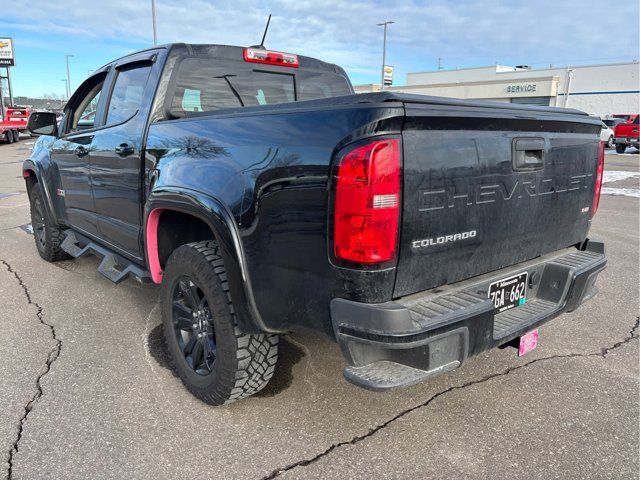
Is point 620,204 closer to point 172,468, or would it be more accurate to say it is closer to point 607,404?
point 607,404

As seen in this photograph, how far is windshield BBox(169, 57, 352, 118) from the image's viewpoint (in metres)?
3.31

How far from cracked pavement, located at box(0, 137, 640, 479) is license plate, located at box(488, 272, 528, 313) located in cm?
67

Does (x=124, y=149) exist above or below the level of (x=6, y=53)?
below

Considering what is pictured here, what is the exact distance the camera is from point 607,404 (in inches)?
114

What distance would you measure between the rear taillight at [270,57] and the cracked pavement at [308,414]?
2053 mm

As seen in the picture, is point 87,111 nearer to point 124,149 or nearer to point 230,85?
point 124,149

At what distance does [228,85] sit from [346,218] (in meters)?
1.99

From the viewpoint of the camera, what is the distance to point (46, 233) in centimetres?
532

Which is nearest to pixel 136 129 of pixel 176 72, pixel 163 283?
pixel 176 72

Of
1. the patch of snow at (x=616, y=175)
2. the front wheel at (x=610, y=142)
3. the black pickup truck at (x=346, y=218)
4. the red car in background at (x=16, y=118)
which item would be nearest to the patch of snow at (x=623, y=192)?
the patch of snow at (x=616, y=175)

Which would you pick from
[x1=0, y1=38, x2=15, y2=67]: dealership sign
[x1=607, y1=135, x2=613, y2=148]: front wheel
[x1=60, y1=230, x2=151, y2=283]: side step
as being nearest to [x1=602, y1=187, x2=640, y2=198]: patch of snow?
[x1=60, y1=230, x2=151, y2=283]: side step

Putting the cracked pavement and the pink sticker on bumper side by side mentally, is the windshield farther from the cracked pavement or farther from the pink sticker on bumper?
the pink sticker on bumper

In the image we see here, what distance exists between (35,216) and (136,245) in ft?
9.90

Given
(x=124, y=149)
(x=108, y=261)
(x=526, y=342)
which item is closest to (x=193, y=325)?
(x=124, y=149)
